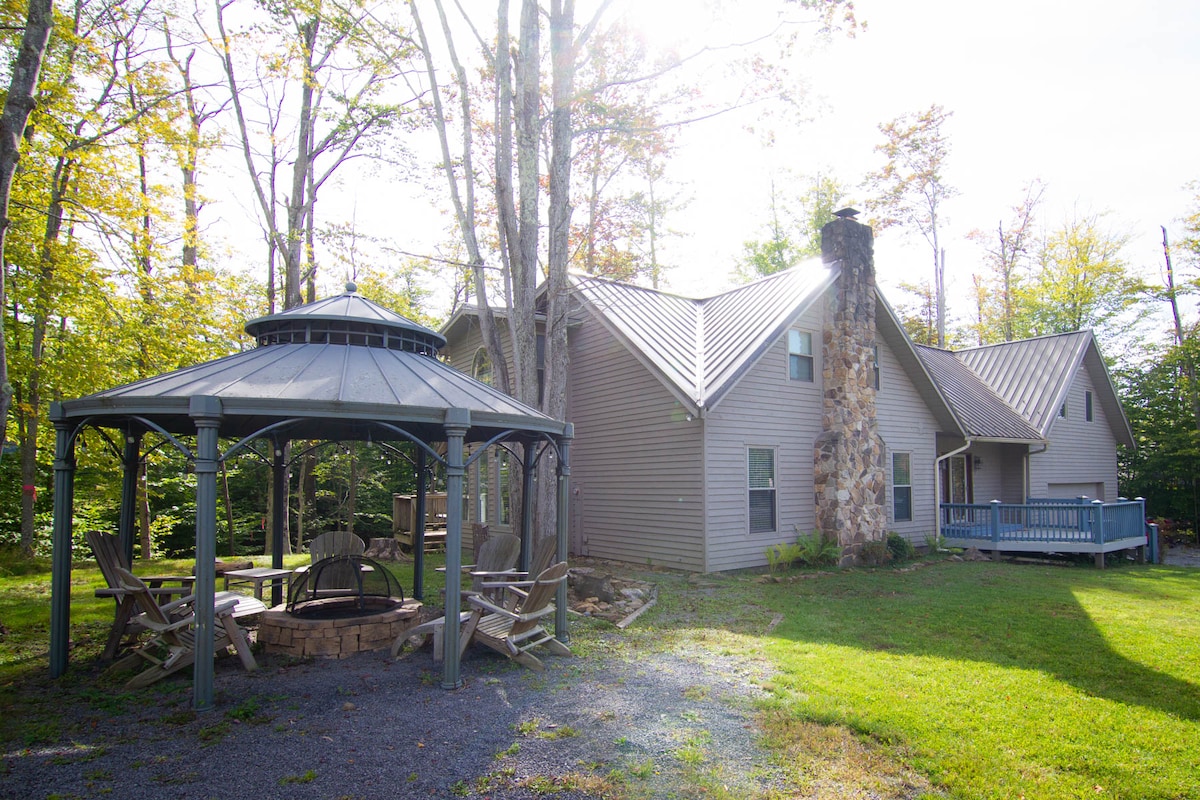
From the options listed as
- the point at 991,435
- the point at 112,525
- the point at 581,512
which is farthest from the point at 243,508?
the point at 991,435

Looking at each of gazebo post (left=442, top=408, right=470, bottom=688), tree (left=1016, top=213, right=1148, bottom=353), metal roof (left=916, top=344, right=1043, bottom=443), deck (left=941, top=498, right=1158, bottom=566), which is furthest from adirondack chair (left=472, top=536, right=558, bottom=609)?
tree (left=1016, top=213, right=1148, bottom=353)

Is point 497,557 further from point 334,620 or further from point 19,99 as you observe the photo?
point 19,99

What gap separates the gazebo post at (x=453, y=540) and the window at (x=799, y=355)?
9.39 metres

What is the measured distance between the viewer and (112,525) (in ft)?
68.3

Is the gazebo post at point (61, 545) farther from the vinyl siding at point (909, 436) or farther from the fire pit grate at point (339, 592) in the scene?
the vinyl siding at point (909, 436)

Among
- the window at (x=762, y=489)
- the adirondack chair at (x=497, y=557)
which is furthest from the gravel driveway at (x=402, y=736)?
the window at (x=762, y=489)

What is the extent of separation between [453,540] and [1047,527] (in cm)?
1492

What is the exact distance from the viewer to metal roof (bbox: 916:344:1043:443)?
17828 millimetres

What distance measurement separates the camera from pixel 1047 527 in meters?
15.9

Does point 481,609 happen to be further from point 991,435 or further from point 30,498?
point 991,435

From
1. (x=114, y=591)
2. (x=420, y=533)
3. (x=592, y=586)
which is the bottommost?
(x=592, y=586)

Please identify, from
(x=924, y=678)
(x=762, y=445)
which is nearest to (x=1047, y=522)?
(x=762, y=445)

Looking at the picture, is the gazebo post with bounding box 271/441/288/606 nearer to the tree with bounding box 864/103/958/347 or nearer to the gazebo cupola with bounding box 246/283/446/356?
the gazebo cupola with bounding box 246/283/446/356

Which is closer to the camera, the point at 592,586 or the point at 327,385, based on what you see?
the point at 327,385
